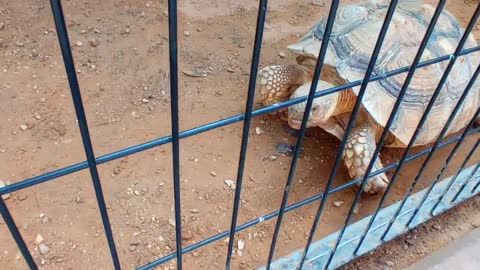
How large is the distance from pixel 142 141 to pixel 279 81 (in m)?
0.73

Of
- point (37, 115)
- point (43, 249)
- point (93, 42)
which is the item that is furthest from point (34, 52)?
point (43, 249)

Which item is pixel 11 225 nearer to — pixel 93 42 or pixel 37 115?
pixel 37 115

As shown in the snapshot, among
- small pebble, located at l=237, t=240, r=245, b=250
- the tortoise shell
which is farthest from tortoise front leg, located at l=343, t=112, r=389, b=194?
small pebble, located at l=237, t=240, r=245, b=250

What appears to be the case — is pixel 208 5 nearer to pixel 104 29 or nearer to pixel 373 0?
pixel 104 29

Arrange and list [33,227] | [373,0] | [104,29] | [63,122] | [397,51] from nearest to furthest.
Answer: [33,227]
[397,51]
[63,122]
[373,0]
[104,29]

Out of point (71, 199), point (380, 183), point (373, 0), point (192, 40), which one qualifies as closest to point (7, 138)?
point (71, 199)

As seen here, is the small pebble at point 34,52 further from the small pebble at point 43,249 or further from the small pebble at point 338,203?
the small pebble at point 338,203

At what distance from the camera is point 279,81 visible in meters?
2.20

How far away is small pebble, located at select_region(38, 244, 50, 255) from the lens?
5.27 ft

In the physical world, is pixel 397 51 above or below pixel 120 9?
above

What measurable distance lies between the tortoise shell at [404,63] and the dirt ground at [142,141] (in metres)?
0.29

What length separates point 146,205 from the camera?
1.80 m

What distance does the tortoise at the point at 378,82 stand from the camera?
1.92 metres

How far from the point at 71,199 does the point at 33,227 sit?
0.17 m
